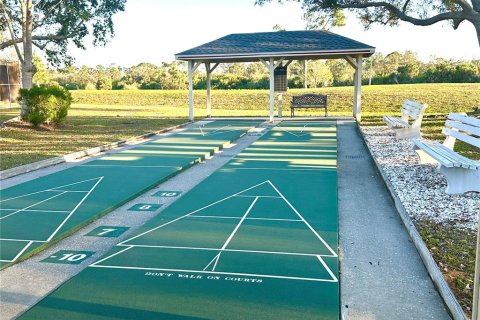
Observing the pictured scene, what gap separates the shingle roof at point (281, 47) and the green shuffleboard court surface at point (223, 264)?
11.2 m

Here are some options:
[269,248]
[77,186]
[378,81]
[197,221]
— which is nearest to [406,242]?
[269,248]

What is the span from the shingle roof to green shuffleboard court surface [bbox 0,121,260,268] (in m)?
Result: 7.10

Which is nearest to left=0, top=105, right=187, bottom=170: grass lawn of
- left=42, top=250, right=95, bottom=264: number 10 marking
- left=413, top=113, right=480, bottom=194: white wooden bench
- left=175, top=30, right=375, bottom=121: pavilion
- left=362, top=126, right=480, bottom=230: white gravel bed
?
left=175, top=30, right=375, bottom=121: pavilion

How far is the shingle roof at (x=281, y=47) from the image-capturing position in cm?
1700

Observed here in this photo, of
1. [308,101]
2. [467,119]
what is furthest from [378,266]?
[308,101]

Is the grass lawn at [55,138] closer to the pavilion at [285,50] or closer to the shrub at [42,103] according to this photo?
the shrub at [42,103]

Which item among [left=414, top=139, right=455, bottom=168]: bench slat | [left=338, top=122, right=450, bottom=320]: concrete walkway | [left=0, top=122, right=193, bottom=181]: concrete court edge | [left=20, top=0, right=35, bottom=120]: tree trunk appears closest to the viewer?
[left=338, top=122, right=450, bottom=320]: concrete walkway

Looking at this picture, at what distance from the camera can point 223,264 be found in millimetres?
4016

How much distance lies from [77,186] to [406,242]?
508 cm

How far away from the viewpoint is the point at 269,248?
14.4 ft

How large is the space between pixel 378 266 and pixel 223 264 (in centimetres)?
139

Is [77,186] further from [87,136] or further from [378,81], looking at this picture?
[378,81]

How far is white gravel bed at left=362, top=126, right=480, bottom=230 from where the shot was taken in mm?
5219

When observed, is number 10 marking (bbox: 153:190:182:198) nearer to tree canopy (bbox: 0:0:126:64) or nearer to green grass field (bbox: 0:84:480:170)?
green grass field (bbox: 0:84:480:170)
